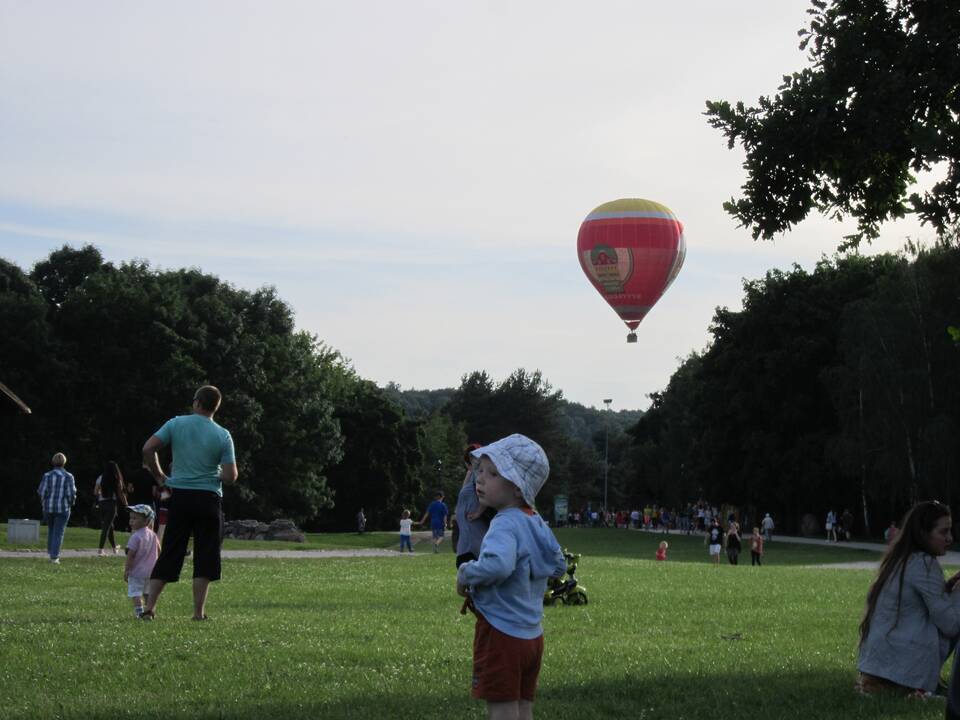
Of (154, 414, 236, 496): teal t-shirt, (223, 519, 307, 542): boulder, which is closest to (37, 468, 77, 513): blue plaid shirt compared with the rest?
(154, 414, 236, 496): teal t-shirt

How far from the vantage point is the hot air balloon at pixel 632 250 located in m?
52.6

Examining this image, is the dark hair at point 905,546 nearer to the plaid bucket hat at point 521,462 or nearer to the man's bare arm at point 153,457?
the plaid bucket hat at point 521,462

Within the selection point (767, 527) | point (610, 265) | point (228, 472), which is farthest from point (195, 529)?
point (767, 527)

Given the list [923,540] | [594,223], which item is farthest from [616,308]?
[923,540]

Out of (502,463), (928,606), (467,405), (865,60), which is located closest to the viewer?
(502,463)

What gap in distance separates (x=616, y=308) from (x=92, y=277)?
29.0m

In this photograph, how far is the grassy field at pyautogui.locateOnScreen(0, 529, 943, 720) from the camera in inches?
344

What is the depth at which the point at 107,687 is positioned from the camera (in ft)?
29.7

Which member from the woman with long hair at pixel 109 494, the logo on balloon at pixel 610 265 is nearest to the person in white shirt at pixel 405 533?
the woman with long hair at pixel 109 494

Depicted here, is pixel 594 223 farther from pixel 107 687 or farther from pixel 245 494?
pixel 107 687

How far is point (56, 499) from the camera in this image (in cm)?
2573

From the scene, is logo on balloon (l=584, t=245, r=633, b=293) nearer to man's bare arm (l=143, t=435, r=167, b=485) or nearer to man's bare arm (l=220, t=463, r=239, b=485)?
man's bare arm (l=220, t=463, r=239, b=485)

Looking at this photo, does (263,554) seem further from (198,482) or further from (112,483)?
(198,482)

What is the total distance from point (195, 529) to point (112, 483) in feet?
55.5
